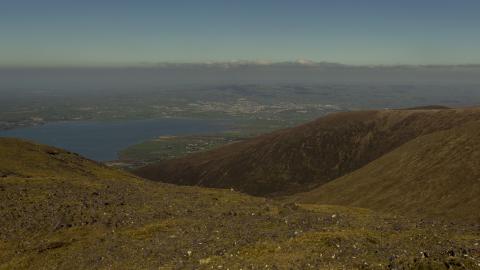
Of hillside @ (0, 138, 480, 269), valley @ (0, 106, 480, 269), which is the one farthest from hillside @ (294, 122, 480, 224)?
hillside @ (0, 138, 480, 269)

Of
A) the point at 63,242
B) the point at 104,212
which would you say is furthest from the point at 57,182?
the point at 63,242

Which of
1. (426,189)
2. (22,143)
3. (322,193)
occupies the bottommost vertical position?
(322,193)

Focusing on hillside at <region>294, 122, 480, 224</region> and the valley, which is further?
hillside at <region>294, 122, 480, 224</region>

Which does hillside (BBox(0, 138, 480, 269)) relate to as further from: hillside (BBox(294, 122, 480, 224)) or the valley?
hillside (BBox(294, 122, 480, 224))

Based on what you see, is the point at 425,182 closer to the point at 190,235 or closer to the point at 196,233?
the point at 196,233

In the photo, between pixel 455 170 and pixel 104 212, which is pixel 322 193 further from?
pixel 104 212

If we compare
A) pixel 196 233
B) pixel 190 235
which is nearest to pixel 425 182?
pixel 196 233

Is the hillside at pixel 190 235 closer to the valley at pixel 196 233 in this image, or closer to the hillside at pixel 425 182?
the valley at pixel 196 233
